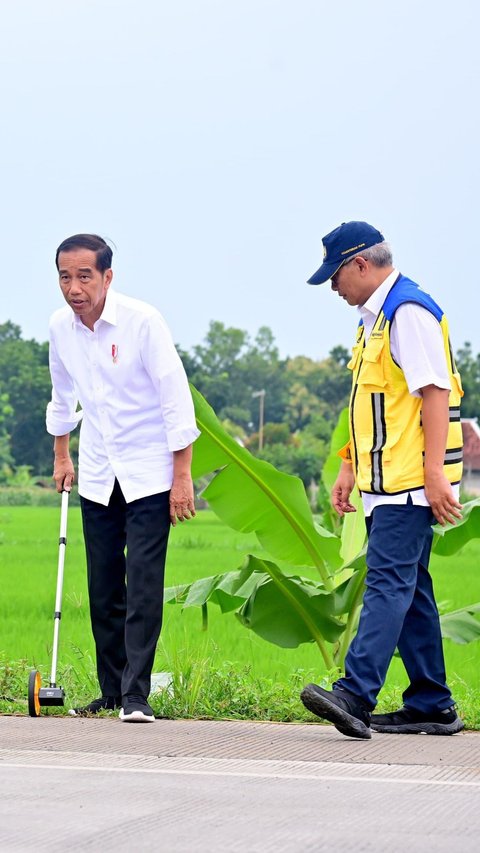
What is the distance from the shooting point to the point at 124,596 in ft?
20.7

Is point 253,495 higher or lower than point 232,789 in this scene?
higher

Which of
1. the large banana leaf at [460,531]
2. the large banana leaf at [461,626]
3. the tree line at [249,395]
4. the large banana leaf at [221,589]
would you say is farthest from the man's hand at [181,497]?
the tree line at [249,395]

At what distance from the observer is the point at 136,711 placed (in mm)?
5715

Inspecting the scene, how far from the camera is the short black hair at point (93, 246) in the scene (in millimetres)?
6078

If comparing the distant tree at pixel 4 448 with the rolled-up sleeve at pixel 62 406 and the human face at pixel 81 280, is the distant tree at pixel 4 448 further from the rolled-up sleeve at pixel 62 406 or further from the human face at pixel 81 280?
the human face at pixel 81 280

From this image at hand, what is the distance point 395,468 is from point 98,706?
1.75 metres

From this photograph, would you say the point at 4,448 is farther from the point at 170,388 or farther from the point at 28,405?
the point at 170,388

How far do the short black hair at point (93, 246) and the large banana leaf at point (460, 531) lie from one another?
6.98 feet

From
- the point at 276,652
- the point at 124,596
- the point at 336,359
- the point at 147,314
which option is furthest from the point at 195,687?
the point at 336,359

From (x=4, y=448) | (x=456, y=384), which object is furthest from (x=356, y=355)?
(x=4, y=448)

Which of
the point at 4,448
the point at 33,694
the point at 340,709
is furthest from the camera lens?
the point at 4,448

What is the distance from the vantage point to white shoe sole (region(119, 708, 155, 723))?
570 centimetres

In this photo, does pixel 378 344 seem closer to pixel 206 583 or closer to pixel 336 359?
pixel 206 583

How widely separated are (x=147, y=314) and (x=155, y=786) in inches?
95.6
